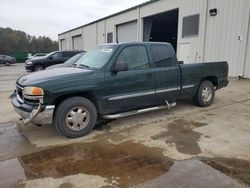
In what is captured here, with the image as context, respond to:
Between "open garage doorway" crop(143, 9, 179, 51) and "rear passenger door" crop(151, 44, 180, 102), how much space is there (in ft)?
44.4

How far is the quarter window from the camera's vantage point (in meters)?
5.15

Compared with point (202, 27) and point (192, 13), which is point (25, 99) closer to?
point (202, 27)

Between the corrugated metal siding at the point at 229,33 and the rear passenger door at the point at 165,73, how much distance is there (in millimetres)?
7564

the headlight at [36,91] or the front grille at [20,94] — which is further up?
the headlight at [36,91]

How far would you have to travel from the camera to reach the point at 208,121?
5.45m

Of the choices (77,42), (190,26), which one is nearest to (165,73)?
(190,26)

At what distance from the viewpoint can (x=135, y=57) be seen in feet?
17.4

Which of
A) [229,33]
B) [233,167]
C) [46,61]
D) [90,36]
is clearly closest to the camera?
[233,167]

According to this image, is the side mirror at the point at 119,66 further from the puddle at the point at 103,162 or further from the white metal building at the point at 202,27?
the white metal building at the point at 202,27

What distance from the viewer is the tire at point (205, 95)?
6590mm

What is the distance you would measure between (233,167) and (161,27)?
21.6m

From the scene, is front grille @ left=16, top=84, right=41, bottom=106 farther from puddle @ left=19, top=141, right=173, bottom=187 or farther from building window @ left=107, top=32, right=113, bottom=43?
building window @ left=107, top=32, right=113, bottom=43

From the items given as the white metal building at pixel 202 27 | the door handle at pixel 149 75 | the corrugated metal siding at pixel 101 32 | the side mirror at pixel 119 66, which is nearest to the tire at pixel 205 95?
the door handle at pixel 149 75

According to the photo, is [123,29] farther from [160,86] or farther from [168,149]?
[168,149]
